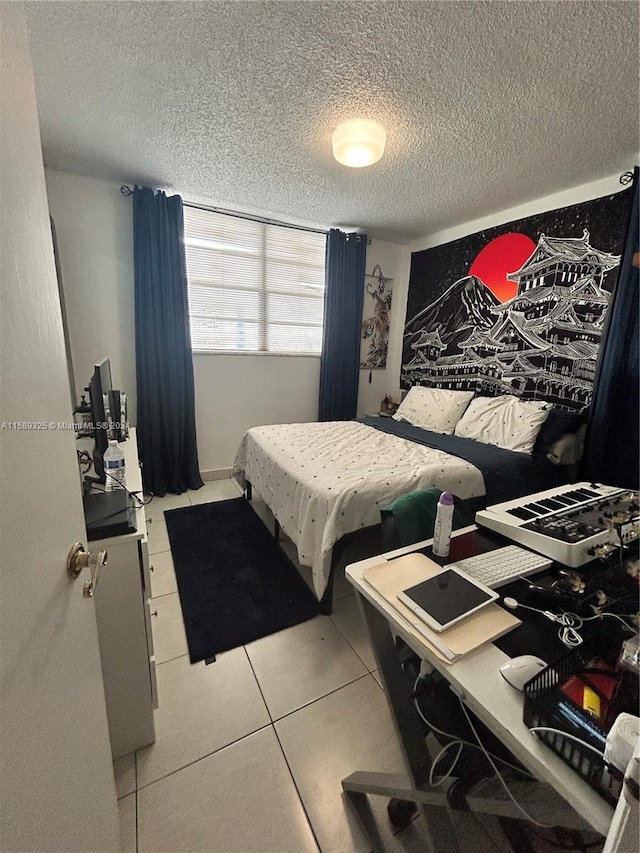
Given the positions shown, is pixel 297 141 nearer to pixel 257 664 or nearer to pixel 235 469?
pixel 235 469

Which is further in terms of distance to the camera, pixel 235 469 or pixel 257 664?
pixel 235 469

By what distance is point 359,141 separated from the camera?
1.86 m

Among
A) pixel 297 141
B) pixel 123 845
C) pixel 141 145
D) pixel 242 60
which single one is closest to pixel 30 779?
pixel 123 845

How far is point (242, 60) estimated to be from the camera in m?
1.47

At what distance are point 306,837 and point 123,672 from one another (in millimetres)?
726

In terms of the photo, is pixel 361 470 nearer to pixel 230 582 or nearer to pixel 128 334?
pixel 230 582

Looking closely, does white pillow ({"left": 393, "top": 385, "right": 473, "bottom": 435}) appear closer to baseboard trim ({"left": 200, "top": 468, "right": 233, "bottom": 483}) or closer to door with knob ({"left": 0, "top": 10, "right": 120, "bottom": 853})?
baseboard trim ({"left": 200, "top": 468, "right": 233, "bottom": 483})

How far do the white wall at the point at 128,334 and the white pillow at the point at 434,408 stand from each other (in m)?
0.79

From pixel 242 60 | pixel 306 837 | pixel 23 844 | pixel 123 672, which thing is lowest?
pixel 306 837

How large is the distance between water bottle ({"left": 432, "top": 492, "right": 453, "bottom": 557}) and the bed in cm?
74

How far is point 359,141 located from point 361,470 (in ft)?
6.03

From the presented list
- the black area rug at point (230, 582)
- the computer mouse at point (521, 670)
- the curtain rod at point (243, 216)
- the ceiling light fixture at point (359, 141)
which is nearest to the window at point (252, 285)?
the curtain rod at point (243, 216)

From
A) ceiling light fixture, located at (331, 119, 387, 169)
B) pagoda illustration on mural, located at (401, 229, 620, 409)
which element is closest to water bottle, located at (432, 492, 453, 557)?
ceiling light fixture, located at (331, 119, 387, 169)

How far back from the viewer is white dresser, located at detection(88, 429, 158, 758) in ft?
3.43
